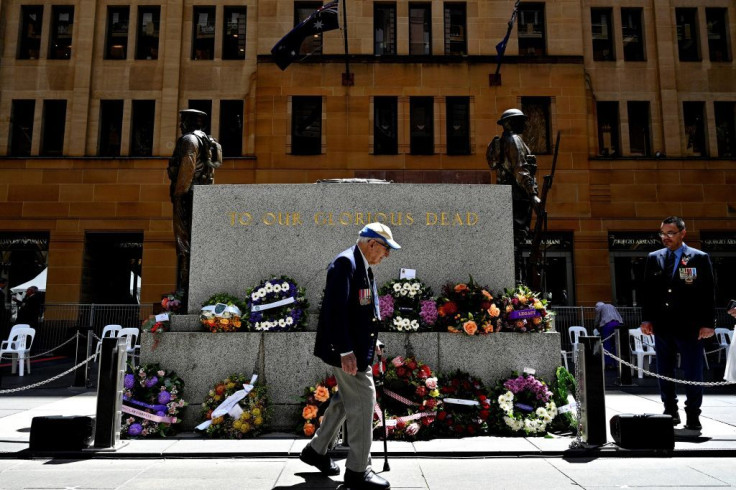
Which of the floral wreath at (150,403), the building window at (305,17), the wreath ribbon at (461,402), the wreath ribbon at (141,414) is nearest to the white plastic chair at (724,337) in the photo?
the wreath ribbon at (461,402)

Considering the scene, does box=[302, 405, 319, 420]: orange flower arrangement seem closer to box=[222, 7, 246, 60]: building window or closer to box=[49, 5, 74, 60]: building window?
box=[222, 7, 246, 60]: building window

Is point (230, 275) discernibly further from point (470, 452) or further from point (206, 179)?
point (470, 452)

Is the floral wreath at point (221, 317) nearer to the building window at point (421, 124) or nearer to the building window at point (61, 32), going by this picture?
the building window at point (421, 124)

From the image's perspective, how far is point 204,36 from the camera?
80.7 feet

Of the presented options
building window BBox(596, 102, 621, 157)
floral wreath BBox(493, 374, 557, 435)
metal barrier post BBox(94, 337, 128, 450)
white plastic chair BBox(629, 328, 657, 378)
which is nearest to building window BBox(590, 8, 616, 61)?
building window BBox(596, 102, 621, 157)

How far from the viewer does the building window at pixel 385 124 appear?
77.0ft

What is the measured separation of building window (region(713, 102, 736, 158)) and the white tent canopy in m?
28.6

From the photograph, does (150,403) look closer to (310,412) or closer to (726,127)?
(310,412)

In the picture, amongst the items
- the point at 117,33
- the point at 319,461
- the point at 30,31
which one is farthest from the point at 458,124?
the point at 319,461

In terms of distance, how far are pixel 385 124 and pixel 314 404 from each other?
18.1 m

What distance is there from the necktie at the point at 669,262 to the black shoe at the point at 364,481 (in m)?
4.80

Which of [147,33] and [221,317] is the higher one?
[147,33]

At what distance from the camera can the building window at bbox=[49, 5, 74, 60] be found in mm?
24312

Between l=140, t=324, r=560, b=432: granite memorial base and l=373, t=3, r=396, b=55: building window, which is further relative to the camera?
l=373, t=3, r=396, b=55: building window
